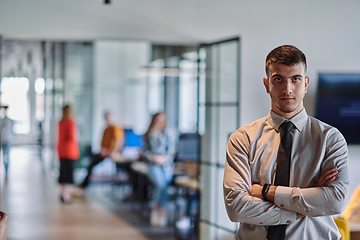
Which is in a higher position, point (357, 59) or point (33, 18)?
point (33, 18)

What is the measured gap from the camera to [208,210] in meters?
5.02

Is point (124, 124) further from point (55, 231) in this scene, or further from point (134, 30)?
point (134, 30)

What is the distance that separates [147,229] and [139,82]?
238 inches

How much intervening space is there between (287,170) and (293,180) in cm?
6

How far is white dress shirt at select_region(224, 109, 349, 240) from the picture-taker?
6.37 feet

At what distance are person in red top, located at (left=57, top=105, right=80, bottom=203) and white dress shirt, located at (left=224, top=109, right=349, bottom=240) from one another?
21.1 feet

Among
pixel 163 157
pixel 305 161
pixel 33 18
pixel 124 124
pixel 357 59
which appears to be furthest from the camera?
pixel 124 124

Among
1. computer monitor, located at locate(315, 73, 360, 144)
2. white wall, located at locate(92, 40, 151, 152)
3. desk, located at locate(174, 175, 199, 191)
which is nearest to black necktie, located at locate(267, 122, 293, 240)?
computer monitor, located at locate(315, 73, 360, 144)

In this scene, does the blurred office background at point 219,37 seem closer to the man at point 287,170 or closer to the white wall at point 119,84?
the man at point 287,170

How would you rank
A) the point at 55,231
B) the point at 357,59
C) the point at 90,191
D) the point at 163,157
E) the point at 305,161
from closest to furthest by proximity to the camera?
the point at 305,161 → the point at 357,59 → the point at 55,231 → the point at 163,157 → the point at 90,191

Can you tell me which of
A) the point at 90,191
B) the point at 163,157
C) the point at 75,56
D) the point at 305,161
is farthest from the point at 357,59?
the point at 75,56

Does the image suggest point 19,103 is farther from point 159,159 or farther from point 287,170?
point 287,170

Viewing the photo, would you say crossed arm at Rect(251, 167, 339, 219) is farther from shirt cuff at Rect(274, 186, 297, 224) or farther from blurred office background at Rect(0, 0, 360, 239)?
blurred office background at Rect(0, 0, 360, 239)

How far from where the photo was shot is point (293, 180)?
1.99 metres
